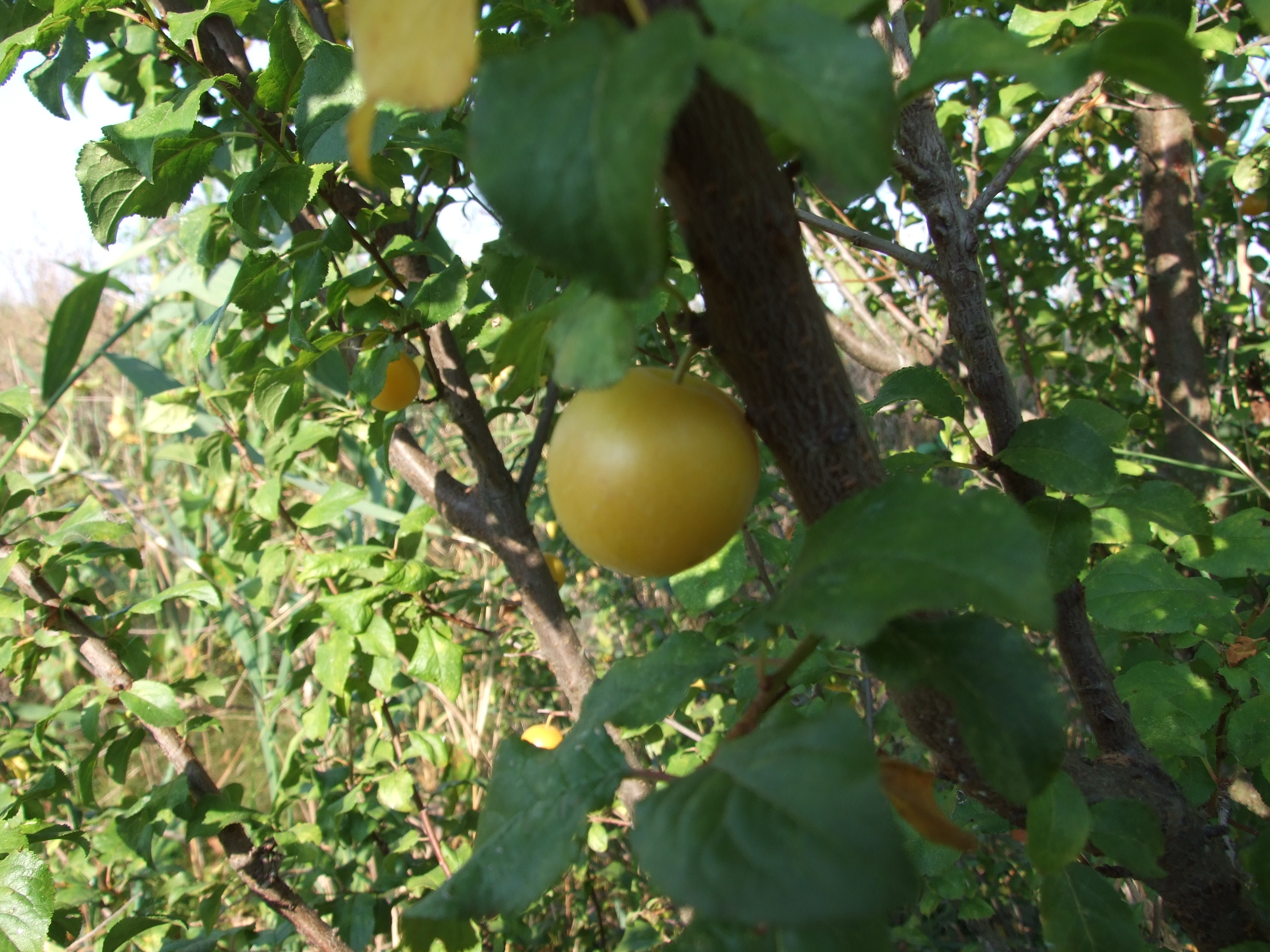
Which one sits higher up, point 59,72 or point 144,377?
point 144,377

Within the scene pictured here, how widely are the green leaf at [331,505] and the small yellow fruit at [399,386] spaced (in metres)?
0.31

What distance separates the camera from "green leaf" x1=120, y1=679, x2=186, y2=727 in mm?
988

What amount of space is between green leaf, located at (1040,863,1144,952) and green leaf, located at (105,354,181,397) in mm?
1630

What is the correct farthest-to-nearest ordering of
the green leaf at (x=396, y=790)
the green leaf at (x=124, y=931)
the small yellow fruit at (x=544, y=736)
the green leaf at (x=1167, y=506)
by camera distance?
the small yellow fruit at (x=544, y=736), the green leaf at (x=396, y=790), the green leaf at (x=124, y=931), the green leaf at (x=1167, y=506)

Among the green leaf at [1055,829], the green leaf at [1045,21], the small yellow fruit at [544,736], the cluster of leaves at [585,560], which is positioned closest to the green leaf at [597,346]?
the cluster of leaves at [585,560]

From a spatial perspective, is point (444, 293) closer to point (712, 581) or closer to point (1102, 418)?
point (712, 581)

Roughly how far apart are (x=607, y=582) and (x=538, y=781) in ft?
6.33

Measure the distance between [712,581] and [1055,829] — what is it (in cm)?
49

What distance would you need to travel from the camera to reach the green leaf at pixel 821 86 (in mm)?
247

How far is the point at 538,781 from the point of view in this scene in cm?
39

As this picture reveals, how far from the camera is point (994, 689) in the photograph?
34 cm

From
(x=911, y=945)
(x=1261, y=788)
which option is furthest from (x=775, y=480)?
(x=911, y=945)

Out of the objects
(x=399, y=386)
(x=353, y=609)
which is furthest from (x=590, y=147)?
(x=353, y=609)

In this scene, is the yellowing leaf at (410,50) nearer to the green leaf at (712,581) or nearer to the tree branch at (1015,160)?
the tree branch at (1015,160)
